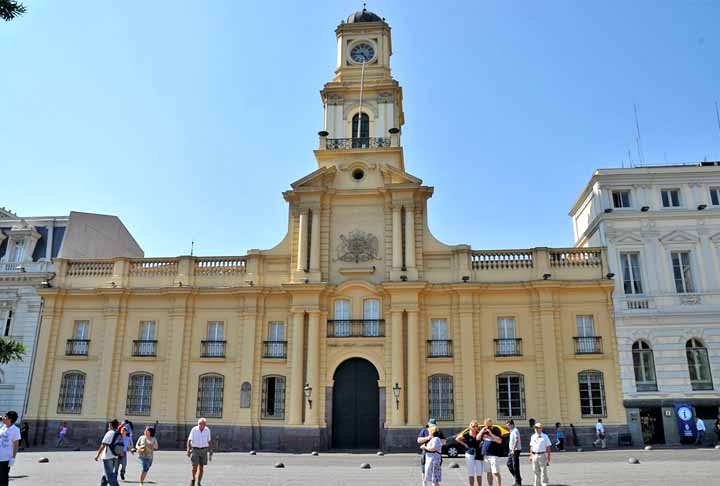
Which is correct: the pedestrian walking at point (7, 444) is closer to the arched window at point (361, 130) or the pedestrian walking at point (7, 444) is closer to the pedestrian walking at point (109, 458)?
the pedestrian walking at point (109, 458)

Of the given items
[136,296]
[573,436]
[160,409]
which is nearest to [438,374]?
[573,436]

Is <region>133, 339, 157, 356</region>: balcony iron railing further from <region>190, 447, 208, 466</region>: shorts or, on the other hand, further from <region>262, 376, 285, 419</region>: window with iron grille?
<region>190, 447, 208, 466</region>: shorts

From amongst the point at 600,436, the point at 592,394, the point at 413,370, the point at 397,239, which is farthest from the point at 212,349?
the point at 600,436

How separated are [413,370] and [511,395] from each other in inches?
193

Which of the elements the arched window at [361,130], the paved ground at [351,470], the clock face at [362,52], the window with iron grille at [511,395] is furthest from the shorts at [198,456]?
the clock face at [362,52]

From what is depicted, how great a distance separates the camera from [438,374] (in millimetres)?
28719

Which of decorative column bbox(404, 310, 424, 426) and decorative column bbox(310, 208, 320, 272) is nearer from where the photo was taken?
decorative column bbox(404, 310, 424, 426)

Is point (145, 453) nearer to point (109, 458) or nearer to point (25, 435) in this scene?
point (109, 458)

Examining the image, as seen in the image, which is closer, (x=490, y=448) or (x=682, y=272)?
(x=490, y=448)

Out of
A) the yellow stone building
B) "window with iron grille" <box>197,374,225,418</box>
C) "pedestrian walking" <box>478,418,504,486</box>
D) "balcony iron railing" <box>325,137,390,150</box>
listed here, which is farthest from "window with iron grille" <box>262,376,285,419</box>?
"pedestrian walking" <box>478,418,504,486</box>

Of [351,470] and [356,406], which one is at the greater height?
[356,406]

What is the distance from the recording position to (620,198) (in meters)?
30.8

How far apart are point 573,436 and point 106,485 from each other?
2102 cm

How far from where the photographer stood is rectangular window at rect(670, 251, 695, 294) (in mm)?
29188
